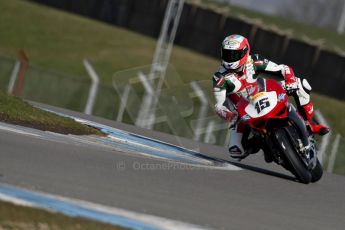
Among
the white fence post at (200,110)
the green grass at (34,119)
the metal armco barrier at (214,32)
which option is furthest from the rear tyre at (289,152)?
the metal armco barrier at (214,32)

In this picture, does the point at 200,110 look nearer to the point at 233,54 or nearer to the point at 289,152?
the point at 233,54

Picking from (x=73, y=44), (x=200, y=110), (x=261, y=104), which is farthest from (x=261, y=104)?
(x=73, y=44)

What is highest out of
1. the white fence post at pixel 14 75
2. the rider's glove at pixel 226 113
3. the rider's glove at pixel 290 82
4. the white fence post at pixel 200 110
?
the rider's glove at pixel 290 82

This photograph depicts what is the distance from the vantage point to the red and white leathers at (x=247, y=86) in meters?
10.8

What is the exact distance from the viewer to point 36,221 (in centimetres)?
601

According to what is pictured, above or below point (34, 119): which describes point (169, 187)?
above

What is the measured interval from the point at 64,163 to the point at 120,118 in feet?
36.6

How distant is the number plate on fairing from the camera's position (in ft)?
34.2

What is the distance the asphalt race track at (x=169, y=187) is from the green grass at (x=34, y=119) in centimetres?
126

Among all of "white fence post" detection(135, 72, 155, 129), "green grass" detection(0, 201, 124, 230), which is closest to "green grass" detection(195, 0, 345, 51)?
"white fence post" detection(135, 72, 155, 129)

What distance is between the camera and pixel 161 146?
41.3ft

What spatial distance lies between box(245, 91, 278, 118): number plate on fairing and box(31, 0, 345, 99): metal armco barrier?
2181 cm

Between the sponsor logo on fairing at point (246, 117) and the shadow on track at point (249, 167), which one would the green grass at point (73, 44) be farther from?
the sponsor logo on fairing at point (246, 117)

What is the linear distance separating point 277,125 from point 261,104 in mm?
296
